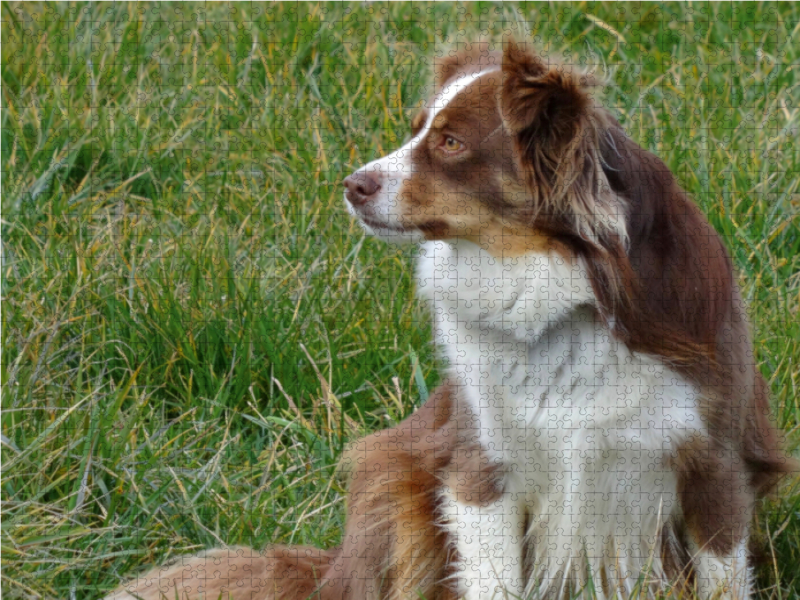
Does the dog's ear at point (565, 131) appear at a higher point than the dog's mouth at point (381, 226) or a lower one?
higher

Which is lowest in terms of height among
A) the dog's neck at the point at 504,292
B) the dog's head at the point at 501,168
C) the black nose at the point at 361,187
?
the dog's neck at the point at 504,292

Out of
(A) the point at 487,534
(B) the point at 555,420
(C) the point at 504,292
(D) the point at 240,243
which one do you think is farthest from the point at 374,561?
(D) the point at 240,243

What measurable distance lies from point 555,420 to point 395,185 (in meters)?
0.68

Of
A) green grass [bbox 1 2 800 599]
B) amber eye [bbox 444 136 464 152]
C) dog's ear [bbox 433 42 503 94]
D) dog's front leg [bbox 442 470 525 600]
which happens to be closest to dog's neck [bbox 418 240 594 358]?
amber eye [bbox 444 136 464 152]

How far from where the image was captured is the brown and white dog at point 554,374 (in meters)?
2.22

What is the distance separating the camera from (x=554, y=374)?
2297 millimetres

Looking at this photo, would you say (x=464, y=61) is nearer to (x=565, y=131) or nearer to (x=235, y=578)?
(x=565, y=131)

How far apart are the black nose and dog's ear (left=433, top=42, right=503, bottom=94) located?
1.17 feet

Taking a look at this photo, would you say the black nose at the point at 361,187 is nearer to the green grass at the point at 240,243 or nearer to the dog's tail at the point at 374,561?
the dog's tail at the point at 374,561

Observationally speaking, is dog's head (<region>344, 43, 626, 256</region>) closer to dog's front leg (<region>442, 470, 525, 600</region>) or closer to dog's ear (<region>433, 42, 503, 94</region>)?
dog's ear (<region>433, 42, 503, 94</region>)

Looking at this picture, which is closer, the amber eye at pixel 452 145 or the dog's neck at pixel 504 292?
the dog's neck at pixel 504 292

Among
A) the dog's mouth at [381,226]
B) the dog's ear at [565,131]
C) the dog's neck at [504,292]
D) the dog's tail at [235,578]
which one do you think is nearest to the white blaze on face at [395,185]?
the dog's mouth at [381,226]

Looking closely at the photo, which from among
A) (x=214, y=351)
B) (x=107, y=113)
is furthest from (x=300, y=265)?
(x=107, y=113)

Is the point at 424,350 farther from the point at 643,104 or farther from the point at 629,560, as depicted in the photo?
the point at 643,104
